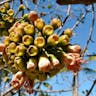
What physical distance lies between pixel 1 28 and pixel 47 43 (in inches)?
31.0

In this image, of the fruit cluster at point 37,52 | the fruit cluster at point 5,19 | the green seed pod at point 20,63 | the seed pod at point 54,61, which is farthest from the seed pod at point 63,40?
the fruit cluster at point 5,19

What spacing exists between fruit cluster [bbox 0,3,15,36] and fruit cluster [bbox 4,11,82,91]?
61cm

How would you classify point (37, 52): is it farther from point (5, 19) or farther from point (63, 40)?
point (5, 19)

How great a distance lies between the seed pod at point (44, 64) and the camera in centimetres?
171

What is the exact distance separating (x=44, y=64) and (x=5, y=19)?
3.37ft

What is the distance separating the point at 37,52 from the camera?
1.86 meters

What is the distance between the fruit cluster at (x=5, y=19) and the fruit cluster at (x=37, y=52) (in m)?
0.61

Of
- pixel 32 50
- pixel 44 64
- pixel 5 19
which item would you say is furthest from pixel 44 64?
pixel 5 19

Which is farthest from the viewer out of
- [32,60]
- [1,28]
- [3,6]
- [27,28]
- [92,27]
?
[92,27]

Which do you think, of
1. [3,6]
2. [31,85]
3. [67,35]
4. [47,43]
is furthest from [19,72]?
[3,6]

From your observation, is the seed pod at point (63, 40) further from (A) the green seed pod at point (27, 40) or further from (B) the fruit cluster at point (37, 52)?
(A) the green seed pod at point (27, 40)

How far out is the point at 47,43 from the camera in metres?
1.90

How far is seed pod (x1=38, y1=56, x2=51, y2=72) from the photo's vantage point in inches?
67.2

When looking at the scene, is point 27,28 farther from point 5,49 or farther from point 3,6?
point 3,6
